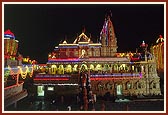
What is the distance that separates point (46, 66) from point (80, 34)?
49.7 inches

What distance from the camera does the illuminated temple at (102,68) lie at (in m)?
6.88

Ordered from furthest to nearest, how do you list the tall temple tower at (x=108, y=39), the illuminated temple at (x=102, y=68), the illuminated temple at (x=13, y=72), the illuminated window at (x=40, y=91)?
the illuminated temple at (x=102, y=68) → the illuminated window at (x=40, y=91) → the tall temple tower at (x=108, y=39) → the illuminated temple at (x=13, y=72)

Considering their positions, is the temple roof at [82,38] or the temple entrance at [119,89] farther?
the temple entrance at [119,89]

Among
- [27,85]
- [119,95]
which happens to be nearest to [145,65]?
[119,95]

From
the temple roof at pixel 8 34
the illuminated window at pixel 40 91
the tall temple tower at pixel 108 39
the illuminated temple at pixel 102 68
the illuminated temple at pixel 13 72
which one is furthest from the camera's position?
the illuminated temple at pixel 102 68

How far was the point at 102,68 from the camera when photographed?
25.7 feet

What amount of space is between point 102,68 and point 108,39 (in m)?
0.91

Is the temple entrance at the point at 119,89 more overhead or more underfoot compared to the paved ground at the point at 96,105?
more overhead

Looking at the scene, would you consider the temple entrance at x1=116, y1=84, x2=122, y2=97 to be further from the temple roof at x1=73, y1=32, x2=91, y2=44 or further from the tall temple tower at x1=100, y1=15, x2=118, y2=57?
the temple roof at x1=73, y1=32, x2=91, y2=44

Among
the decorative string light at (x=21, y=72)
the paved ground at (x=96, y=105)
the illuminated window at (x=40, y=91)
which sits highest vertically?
the decorative string light at (x=21, y=72)

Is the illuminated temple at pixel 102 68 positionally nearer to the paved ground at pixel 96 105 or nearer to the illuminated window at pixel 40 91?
the illuminated window at pixel 40 91

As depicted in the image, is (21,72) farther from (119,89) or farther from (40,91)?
Result: (119,89)

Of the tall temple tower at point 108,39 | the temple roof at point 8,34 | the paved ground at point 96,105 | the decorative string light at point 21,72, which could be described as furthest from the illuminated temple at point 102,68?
the temple roof at point 8,34

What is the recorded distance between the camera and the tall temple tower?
640 centimetres
